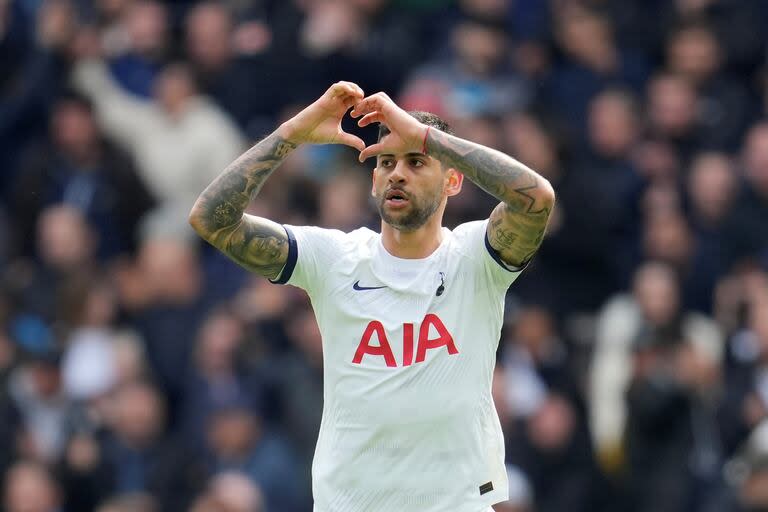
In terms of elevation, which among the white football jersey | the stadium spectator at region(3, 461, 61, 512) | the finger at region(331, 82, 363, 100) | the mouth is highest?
the finger at region(331, 82, 363, 100)

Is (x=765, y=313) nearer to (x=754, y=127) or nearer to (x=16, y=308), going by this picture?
(x=754, y=127)

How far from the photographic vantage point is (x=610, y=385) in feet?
43.7

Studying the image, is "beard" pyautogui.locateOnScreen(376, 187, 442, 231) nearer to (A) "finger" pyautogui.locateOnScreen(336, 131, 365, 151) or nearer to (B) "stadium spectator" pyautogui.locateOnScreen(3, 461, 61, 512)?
(A) "finger" pyautogui.locateOnScreen(336, 131, 365, 151)

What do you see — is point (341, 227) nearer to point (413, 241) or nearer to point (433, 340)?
point (413, 241)

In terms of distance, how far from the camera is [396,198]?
789 centimetres

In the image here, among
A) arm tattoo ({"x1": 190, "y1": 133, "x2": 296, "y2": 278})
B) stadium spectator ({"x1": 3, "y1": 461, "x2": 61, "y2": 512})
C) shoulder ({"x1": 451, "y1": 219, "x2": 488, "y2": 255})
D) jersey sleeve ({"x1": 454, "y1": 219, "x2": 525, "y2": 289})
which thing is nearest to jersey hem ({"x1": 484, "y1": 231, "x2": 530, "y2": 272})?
jersey sleeve ({"x1": 454, "y1": 219, "x2": 525, "y2": 289})

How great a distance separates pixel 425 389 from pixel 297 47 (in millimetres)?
8119

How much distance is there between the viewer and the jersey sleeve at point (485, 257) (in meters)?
7.96

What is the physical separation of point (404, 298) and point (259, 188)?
845 mm

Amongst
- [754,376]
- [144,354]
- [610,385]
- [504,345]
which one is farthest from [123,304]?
[754,376]

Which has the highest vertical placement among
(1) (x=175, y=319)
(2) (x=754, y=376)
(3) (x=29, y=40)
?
(3) (x=29, y=40)

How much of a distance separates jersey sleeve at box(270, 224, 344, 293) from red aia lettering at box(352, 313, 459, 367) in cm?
39

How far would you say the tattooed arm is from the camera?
25.9ft

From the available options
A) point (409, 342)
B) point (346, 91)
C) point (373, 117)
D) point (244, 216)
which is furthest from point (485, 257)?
point (244, 216)
